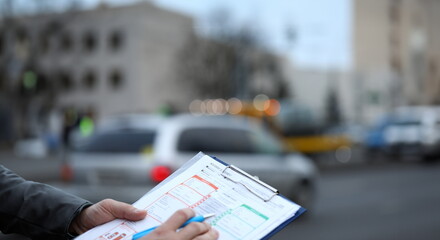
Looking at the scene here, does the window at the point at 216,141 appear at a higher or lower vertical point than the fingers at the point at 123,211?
lower

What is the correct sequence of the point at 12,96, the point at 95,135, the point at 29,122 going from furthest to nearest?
1. the point at 29,122
2. the point at 12,96
3. the point at 95,135

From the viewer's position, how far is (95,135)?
853cm

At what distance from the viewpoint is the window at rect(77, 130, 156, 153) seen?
8.13m

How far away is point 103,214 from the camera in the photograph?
172cm

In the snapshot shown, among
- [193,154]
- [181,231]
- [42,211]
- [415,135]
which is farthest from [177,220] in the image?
[415,135]

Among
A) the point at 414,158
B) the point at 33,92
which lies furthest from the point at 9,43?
the point at 414,158

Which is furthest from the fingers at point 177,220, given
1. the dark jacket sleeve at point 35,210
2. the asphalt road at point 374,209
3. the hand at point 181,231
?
the asphalt road at point 374,209

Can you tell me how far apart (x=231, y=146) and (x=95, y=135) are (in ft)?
6.02

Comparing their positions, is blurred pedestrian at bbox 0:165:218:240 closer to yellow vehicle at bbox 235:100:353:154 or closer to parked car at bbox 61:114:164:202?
parked car at bbox 61:114:164:202

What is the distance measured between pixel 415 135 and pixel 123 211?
24184mm

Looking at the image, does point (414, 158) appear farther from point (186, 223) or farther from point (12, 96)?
point (186, 223)

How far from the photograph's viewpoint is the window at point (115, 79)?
52031 millimetres

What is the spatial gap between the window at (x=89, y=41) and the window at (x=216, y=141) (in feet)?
150

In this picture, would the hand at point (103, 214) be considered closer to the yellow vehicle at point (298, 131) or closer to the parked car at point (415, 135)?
the yellow vehicle at point (298, 131)
